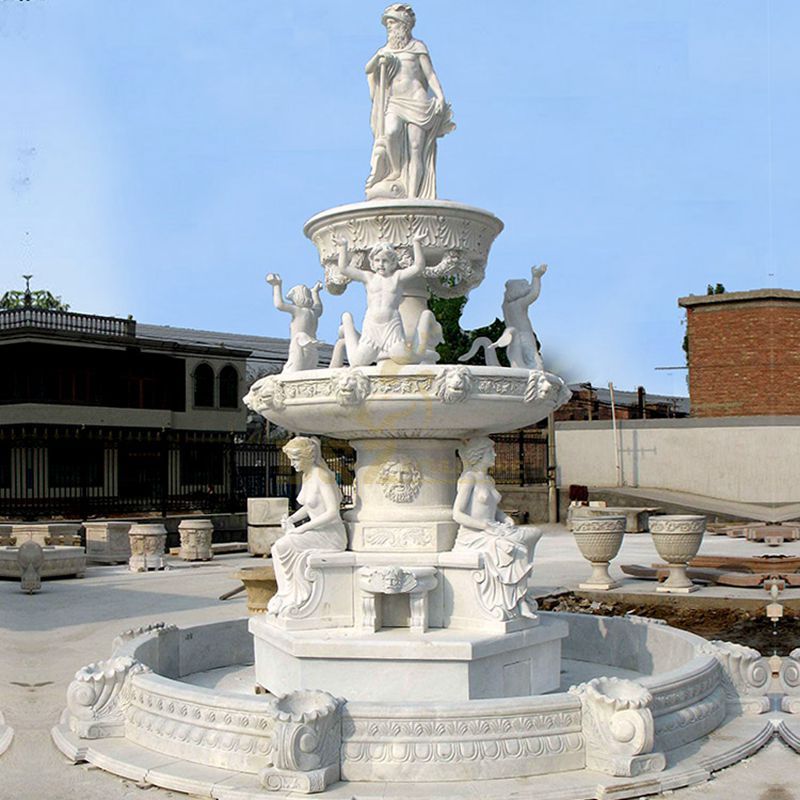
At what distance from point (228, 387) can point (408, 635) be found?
87.4ft

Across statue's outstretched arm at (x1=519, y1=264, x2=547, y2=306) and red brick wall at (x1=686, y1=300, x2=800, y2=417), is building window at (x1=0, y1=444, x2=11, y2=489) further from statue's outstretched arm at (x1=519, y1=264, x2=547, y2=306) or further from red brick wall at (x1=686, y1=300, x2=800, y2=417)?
statue's outstretched arm at (x1=519, y1=264, x2=547, y2=306)

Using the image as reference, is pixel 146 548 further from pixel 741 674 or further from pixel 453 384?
pixel 741 674

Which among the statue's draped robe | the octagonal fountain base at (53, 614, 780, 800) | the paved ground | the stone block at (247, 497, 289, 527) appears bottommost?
the paved ground

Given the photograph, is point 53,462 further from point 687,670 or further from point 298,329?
point 687,670

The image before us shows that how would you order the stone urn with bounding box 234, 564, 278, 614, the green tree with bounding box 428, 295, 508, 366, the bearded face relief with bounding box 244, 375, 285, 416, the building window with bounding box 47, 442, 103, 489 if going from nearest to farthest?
the bearded face relief with bounding box 244, 375, 285, 416 → the stone urn with bounding box 234, 564, 278, 614 → the green tree with bounding box 428, 295, 508, 366 → the building window with bounding box 47, 442, 103, 489

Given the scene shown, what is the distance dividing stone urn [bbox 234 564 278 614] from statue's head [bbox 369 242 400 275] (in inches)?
151

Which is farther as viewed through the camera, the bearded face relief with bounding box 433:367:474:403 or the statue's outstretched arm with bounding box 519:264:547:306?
the statue's outstretched arm with bounding box 519:264:547:306

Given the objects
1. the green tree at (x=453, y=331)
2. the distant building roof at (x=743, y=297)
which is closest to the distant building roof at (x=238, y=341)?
the green tree at (x=453, y=331)

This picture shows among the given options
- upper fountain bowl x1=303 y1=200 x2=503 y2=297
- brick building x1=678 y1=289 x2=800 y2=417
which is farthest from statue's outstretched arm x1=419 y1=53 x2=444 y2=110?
brick building x1=678 y1=289 x2=800 y2=417

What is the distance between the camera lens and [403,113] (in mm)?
7422

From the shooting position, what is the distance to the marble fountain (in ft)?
16.6

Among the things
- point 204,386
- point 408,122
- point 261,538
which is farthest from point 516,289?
point 204,386

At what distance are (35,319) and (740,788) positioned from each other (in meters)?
25.8

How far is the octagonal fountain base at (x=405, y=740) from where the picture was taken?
16.1 ft
